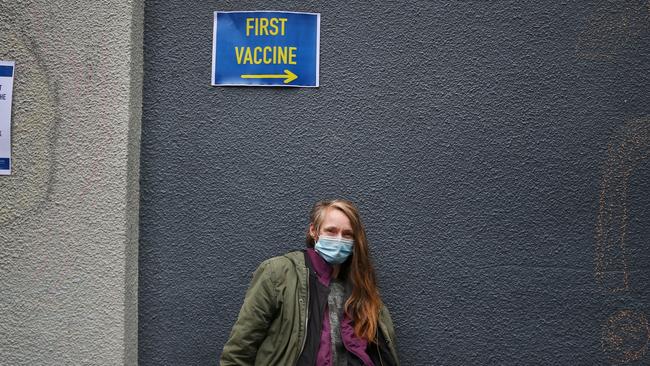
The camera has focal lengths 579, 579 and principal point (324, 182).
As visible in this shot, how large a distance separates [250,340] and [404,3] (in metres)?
2.11

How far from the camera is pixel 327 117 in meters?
3.42

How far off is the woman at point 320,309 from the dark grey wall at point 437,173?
0.47m

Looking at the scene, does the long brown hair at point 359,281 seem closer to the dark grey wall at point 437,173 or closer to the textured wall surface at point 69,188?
the dark grey wall at point 437,173

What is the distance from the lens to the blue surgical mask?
283cm

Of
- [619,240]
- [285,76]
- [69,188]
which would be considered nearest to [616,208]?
[619,240]

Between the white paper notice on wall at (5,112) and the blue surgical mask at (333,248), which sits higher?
the white paper notice on wall at (5,112)

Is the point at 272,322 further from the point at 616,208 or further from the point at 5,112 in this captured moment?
the point at 616,208

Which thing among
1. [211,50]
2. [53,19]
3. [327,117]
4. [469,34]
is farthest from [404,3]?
[53,19]

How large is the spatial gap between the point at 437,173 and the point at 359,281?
0.87 meters

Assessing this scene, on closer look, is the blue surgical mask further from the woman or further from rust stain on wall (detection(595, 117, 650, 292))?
rust stain on wall (detection(595, 117, 650, 292))

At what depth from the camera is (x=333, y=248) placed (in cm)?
283

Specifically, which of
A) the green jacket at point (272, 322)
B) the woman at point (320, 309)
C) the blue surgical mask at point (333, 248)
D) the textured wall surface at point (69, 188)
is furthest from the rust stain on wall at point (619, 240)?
the textured wall surface at point (69, 188)

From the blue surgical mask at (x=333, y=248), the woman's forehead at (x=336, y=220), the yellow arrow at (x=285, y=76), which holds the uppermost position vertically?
the yellow arrow at (x=285, y=76)

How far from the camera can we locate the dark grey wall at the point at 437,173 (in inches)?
132
